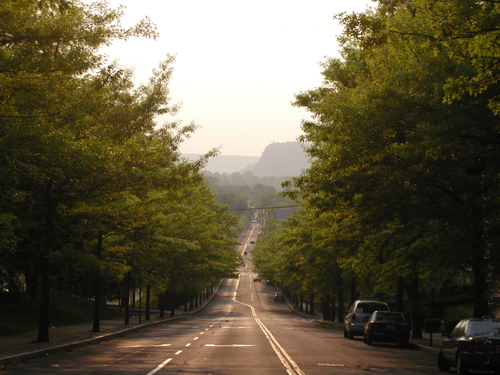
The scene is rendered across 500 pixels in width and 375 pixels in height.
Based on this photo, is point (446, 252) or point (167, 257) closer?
point (446, 252)

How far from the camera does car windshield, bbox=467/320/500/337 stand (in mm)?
12438

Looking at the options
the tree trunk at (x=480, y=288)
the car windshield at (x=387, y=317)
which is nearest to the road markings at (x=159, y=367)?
the tree trunk at (x=480, y=288)

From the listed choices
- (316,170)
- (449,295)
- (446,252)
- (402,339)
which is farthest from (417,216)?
(449,295)

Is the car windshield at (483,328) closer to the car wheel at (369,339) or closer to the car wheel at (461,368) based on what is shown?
the car wheel at (461,368)

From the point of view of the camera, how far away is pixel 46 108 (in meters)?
13.7

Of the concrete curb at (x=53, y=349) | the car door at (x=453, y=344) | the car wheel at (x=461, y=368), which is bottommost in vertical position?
the concrete curb at (x=53, y=349)

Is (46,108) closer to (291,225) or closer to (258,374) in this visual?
(258,374)

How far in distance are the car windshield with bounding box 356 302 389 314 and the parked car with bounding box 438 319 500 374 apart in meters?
13.8

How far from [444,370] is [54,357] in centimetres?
1092

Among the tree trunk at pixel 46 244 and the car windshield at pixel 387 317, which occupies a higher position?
the tree trunk at pixel 46 244

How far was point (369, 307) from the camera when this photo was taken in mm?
27688

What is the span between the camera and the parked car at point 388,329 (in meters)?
23.1

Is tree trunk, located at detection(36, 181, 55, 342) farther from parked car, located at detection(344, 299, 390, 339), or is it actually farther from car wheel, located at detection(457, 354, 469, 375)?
parked car, located at detection(344, 299, 390, 339)

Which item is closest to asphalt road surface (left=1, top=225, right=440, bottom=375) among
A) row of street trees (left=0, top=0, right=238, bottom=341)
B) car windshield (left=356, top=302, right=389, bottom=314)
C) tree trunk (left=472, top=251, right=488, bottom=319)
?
tree trunk (left=472, top=251, right=488, bottom=319)
